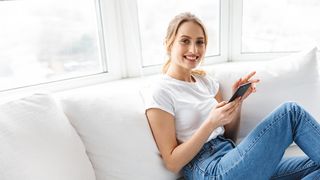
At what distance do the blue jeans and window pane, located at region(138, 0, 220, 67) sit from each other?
2.63ft

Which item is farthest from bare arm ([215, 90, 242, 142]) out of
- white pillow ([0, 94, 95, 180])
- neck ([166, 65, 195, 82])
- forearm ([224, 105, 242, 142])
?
white pillow ([0, 94, 95, 180])

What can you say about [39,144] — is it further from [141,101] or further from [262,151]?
[262,151]

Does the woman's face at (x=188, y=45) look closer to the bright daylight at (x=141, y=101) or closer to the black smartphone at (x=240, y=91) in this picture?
the bright daylight at (x=141, y=101)

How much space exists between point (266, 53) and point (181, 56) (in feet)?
3.26

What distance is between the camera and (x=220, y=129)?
1.34m

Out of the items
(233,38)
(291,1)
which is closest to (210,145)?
(233,38)

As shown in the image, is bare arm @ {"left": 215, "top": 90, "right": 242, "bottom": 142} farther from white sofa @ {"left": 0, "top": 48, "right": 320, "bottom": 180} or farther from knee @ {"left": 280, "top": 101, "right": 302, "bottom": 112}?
knee @ {"left": 280, "top": 101, "right": 302, "bottom": 112}

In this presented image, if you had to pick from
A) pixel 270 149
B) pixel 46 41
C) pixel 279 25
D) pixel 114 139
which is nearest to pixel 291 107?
pixel 270 149

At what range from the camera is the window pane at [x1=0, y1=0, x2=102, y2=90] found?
1.46m

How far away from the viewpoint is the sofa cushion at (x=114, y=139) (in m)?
1.14

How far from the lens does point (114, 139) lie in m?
1.14

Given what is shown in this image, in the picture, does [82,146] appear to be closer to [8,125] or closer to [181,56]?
[8,125]

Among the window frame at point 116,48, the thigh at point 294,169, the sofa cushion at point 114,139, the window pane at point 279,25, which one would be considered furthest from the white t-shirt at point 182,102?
the window pane at point 279,25

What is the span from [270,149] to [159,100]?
0.45m
